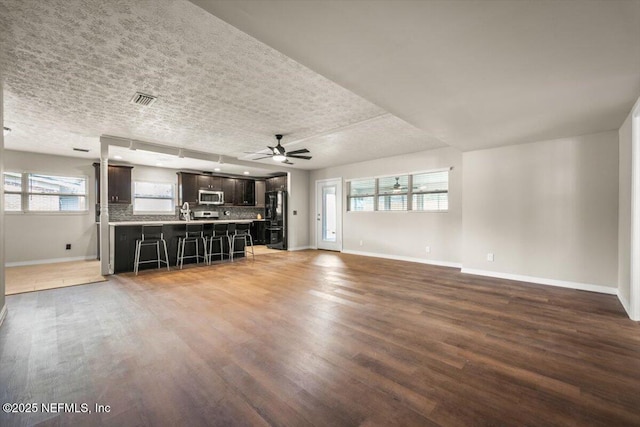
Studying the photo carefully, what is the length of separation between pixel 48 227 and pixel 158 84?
616 centimetres

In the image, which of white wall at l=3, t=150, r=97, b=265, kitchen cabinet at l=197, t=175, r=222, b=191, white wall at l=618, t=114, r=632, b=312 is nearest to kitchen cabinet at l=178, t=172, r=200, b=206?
kitchen cabinet at l=197, t=175, r=222, b=191

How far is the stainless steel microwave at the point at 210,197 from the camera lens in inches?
341

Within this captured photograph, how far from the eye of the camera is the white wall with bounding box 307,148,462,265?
18.9 ft

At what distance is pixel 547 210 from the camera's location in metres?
4.33

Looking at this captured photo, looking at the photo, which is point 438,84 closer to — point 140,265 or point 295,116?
point 295,116

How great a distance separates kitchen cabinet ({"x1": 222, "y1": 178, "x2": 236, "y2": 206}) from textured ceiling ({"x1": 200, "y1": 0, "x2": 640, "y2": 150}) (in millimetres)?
7462

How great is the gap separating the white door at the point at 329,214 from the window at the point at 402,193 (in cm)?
46

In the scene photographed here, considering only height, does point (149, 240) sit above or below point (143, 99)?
below

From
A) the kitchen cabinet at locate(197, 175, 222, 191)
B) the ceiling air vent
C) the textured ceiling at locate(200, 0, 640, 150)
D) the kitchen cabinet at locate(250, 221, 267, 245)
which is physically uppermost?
the ceiling air vent

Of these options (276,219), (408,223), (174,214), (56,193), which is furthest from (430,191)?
(56,193)

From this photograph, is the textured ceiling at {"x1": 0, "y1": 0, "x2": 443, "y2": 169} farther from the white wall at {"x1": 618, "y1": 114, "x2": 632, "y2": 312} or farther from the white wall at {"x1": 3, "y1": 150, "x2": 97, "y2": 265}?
the white wall at {"x1": 618, "y1": 114, "x2": 632, "y2": 312}

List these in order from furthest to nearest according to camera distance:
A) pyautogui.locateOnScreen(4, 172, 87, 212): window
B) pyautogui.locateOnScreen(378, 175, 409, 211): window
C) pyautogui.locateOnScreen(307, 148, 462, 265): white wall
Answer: pyautogui.locateOnScreen(378, 175, 409, 211): window
pyautogui.locateOnScreen(4, 172, 87, 212): window
pyautogui.locateOnScreen(307, 148, 462, 265): white wall

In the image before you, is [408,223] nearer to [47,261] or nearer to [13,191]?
[47,261]

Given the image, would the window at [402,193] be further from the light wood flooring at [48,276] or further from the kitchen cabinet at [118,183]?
the kitchen cabinet at [118,183]
